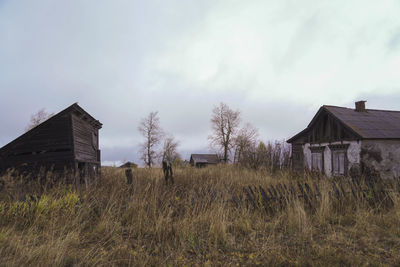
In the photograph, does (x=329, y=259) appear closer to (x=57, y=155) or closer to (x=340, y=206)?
(x=340, y=206)

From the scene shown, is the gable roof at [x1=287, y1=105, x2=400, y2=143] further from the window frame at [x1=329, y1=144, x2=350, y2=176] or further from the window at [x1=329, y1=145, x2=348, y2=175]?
the window at [x1=329, y1=145, x2=348, y2=175]

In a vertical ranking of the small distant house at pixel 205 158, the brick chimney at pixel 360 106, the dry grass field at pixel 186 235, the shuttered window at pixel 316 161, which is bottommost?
the small distant house at pixel 205 158

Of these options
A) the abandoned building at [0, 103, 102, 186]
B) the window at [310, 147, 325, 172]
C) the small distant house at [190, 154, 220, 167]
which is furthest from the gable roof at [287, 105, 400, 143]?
the small distant house at [190, 154, 220, 167]

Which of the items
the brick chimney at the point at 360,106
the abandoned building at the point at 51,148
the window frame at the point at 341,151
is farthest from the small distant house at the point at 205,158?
the abandoned building at the point at 51,148

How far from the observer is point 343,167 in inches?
483

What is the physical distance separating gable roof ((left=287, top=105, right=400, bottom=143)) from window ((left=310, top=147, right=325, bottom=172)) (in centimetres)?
174

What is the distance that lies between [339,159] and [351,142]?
142cm

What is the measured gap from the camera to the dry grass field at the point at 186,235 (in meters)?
2.99

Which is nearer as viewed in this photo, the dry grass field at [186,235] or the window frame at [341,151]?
the dry grass field at [186,235]

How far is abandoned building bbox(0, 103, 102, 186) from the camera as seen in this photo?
36.4 feet

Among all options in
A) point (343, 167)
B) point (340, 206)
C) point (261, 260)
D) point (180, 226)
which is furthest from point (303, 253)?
point (343, 167)

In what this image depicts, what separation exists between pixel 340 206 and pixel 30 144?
46.7 ft

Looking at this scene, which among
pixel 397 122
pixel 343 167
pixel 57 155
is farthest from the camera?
pixel 397 122

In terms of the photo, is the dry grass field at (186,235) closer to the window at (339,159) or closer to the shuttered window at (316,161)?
the window at (339,159)
